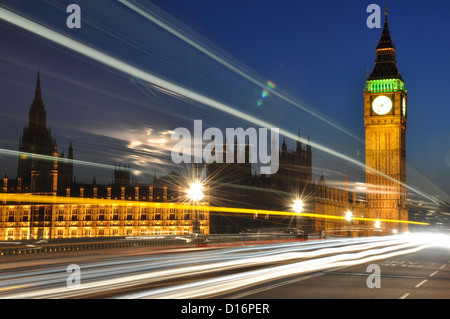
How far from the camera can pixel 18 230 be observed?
81562 mm

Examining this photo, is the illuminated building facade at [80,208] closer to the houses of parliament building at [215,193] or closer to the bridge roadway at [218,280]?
the houses of parliament building at [215,193]

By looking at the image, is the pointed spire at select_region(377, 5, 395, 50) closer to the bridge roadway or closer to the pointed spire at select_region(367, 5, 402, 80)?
the pointed spire at select_region(367, 5, 402, 80)

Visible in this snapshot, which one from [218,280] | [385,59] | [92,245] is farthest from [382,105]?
[218,280]

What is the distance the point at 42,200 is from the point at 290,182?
47.4 meters

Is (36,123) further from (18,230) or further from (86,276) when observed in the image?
(86,276)

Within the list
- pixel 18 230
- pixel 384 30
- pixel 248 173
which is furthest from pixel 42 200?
pixel 384 30

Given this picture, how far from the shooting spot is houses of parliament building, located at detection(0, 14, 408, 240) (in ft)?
267

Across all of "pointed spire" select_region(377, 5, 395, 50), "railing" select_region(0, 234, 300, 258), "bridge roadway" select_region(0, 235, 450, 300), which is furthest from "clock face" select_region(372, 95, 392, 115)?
"bridge roadway" select_region(0, 235, 450, 300)

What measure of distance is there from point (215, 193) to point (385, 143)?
33.0 meters

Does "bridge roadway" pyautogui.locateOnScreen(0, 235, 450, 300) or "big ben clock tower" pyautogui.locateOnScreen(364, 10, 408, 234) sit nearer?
"bridge roadway" pyautogui.locateOnScreen(0, 235, 450, 300)

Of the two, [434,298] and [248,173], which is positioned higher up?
[248,173]

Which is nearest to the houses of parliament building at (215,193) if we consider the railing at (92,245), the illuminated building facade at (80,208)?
the illuminated building facade at (80,208)
